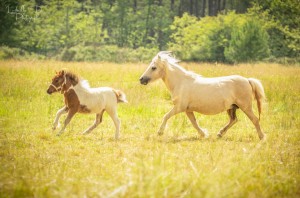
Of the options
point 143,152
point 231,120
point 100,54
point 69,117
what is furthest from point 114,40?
point 143,152

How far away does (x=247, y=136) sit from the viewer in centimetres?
938

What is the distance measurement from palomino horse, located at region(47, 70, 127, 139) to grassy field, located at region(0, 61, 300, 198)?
0.47 m

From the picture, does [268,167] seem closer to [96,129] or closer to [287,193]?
[287,193]

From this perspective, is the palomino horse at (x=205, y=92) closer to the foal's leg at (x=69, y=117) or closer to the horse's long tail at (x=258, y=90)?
the horse's long tail at (x=258, y=90)

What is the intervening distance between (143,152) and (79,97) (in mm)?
2252

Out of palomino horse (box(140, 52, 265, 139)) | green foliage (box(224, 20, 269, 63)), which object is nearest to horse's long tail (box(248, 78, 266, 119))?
palomino horse (box(140, 52, 265, 139))

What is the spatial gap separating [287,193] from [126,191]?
2.00 m

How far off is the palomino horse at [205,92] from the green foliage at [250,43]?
2692 cm

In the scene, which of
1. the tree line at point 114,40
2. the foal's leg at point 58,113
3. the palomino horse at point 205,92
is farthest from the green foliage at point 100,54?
the foal's leg at point 58,113

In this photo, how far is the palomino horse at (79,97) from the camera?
884cm

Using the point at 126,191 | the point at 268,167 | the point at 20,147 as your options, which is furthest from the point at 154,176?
the point at 20,147

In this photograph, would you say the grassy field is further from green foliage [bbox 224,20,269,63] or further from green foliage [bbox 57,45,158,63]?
green foliage [bbox 57,45,158,63]

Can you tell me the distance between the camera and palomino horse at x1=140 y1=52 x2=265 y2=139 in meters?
9.05

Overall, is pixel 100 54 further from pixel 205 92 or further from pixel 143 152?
pixel 143 152
